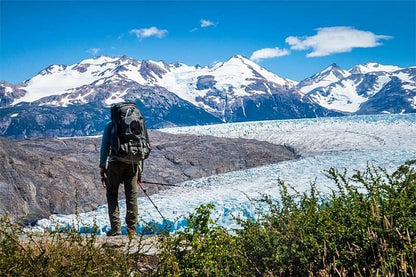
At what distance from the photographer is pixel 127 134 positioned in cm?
604

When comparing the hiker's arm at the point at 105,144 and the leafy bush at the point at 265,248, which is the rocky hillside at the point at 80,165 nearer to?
the hiker's arm at the point at 105,144

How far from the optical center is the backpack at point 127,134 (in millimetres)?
6035

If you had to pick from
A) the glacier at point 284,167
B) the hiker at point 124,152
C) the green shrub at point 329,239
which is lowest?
the glacier at point 284,167

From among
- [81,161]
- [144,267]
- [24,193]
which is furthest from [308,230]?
[81,161]

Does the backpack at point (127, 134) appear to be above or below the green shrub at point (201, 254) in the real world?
above

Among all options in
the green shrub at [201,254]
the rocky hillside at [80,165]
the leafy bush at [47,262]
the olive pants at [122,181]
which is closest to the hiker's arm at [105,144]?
the olive pants at [122,181]

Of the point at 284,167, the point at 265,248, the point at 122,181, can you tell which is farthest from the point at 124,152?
the point at 284,167

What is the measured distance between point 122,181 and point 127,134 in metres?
0.90

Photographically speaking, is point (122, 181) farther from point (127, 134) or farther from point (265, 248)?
point (265, 248)

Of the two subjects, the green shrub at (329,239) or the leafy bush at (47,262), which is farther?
the green shrub at (329,239)

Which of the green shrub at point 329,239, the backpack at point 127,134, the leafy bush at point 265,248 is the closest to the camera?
the leafy bush at point 265,248

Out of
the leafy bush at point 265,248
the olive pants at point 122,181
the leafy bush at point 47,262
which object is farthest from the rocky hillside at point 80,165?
the leafy bush at point 47,262

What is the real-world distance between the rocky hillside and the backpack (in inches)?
70.3

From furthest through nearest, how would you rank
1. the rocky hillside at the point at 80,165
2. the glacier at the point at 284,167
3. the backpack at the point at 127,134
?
the rocky hillside at the point at 80,165, the glacier at the point at 284,167, the backpack at the point at 127,134
